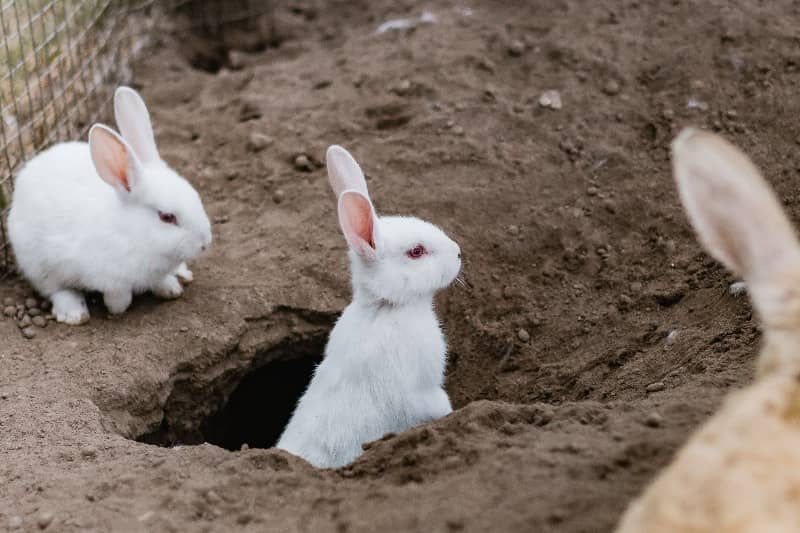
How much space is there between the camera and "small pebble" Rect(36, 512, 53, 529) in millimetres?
3420

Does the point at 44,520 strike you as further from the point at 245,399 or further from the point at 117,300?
the point at 245,399

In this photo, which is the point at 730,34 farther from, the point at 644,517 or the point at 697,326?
the point at 644,517

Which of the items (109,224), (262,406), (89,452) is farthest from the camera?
(262,406)

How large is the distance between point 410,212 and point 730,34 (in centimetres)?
252

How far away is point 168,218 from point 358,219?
130cm

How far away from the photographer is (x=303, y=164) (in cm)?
613

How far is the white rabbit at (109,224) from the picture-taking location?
5.01 meters

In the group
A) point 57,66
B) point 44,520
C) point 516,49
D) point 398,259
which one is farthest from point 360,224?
point 57,66

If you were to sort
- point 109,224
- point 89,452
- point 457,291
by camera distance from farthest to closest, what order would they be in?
1. point 457,291
2. point 109,224
3. point 89,452

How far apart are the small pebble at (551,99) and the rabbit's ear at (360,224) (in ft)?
7.49

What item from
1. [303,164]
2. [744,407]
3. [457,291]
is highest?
[744,407]

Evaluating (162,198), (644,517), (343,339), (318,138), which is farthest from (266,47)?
(644,517)

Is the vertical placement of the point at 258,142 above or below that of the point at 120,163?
below

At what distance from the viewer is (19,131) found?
5.83m
